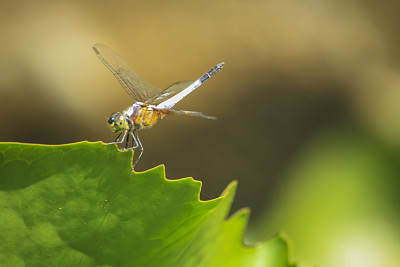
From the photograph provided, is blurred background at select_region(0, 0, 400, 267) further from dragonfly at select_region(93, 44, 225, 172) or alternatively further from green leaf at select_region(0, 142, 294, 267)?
green leaf at select_region(0, 142, 294, 267)

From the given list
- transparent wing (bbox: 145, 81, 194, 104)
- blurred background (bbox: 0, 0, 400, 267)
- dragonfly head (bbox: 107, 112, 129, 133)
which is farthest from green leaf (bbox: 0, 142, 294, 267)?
blurred background (bbox: 0, 0, 400, 267)

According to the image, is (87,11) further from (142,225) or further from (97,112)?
(142,225)

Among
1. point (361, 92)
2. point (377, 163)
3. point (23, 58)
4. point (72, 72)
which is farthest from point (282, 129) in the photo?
point (23, 58)

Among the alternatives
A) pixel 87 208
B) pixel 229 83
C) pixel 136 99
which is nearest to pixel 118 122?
pixel 136 99

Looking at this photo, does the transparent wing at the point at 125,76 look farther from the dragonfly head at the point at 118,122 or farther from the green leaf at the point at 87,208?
the green leaf at the point at 87,208

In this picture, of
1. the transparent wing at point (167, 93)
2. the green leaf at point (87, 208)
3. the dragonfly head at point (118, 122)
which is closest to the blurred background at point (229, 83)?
the transparent wing at point (167, 93)
